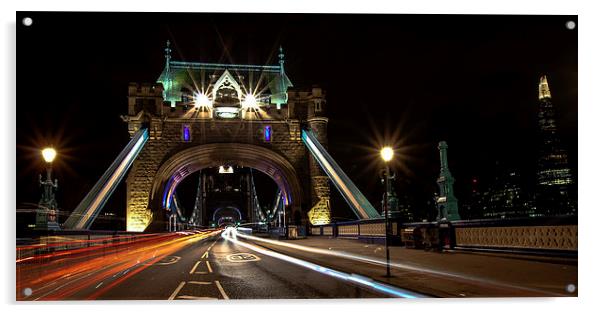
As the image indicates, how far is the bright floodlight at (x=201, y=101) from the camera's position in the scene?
37.2 meters

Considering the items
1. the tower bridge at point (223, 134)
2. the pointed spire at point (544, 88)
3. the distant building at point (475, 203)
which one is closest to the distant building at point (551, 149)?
the pointed spire at point (544, 88)

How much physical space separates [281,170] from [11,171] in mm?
30817

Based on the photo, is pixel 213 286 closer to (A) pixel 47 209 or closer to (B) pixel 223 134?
(A) pixel 47 209

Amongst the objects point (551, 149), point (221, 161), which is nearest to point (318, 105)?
point (221, 161)

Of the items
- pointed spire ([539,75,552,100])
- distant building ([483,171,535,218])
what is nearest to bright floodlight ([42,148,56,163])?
pointed spire ([539,75,552,100])

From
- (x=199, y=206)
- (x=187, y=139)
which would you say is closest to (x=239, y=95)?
(x=187, y=139)

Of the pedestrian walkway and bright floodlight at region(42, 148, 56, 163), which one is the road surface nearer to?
the pedestrian walkway

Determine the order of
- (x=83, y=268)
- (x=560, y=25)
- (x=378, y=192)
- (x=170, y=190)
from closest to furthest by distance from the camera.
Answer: (x=560, y=25)
(x=83, y=268)
(x=378, y=192)
(x=170, y=190)

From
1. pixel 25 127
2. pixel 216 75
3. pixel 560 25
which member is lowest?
pixel 25 127

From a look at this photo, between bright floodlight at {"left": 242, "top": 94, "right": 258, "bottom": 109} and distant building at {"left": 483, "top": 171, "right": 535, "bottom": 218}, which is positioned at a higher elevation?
bright floodlight at {"left": 242, "top": 94, "right": 258, "bottom": 109}

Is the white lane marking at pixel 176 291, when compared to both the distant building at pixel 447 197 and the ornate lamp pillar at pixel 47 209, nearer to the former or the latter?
the ornate lamp pillar at pixel 47 209

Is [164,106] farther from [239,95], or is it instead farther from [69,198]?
[69,198]

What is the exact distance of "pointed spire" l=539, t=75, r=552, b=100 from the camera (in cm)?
1124
